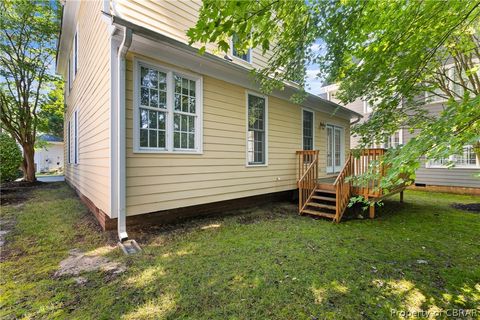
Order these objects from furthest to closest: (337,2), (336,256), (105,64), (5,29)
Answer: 1. (5,29)
2. (105,64)
3. (337,2)
4. (336,256)

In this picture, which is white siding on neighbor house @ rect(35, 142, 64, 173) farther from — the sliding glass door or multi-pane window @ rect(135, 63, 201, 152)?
the sliding glass door

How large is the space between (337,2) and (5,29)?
13322mm

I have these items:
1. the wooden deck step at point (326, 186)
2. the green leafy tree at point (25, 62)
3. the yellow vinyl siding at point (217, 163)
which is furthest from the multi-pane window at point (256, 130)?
the green leafy tree at point (25, 62)

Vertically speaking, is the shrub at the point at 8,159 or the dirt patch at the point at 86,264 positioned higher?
the shrub at the point at 8,159

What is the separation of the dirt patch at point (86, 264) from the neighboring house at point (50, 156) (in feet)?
73.8

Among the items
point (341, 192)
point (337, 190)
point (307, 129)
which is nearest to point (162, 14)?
point (337, 190)

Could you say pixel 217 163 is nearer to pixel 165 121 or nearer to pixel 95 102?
pixel 165 121

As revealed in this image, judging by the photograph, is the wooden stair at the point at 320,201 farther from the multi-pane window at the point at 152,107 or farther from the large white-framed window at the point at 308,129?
the multi-pane window at the point at 152,107

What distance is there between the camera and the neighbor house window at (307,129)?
827 cm

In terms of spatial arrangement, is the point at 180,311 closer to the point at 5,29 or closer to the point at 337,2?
the point at 337,2

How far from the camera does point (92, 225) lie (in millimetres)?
4547

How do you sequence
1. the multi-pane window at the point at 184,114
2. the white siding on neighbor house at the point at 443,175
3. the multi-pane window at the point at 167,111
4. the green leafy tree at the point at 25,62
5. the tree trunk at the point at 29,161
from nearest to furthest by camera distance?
the multi-pane window at the point at 167,111
the multi-pane window at the point at 184,114
the white siding on neighbor house at the point at 443,175
the green leafy tree at the point at 25,62
the tree trunk at the point at 29,161

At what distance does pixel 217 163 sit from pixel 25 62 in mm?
11530

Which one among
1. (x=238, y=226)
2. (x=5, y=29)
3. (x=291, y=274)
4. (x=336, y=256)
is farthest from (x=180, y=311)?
(x=5, y=29)
